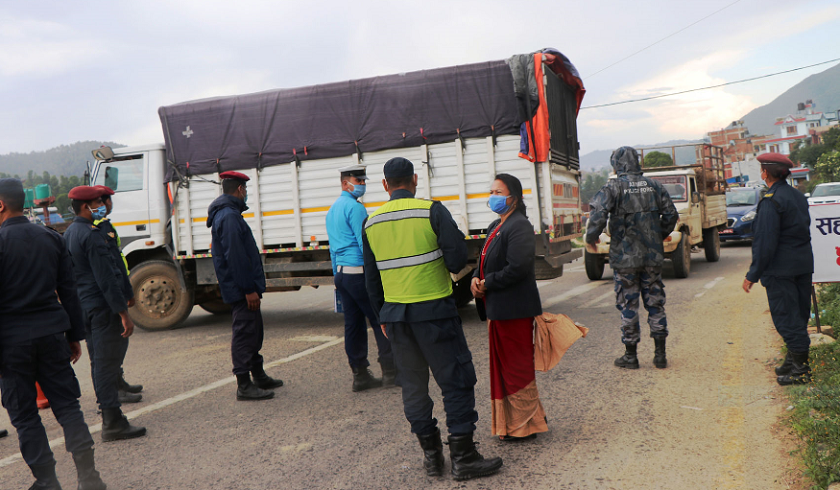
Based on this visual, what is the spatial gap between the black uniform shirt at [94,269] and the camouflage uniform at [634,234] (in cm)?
385

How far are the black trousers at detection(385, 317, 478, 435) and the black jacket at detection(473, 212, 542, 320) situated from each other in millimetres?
391

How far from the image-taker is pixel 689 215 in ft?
41.5

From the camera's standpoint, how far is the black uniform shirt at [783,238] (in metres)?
4.84

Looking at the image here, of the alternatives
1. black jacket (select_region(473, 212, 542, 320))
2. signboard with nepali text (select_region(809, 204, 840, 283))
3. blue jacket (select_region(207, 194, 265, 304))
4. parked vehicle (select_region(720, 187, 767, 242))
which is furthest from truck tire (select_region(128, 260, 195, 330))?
parked vehicle (select_region(720, 187, 767, 242))

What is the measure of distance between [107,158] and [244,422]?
261 inches

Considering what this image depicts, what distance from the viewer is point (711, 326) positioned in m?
7.36

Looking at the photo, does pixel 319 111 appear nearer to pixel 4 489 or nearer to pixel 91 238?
pixel 91 238

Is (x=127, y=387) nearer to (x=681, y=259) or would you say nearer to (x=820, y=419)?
(x=820, y=419)

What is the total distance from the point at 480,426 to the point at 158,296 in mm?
7098

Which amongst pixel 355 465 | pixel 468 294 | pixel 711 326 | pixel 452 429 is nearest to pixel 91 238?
pixel 355 465

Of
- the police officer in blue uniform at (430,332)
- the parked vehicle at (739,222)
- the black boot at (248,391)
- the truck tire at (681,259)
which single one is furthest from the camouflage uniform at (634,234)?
the parked vehicle at (739,222)

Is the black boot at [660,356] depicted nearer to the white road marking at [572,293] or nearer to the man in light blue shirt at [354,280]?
the man in light blue shirt at [354,280]

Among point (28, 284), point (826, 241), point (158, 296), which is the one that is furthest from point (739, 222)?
point (28, 284)

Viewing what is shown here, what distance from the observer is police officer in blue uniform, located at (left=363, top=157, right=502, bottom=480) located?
347cm
